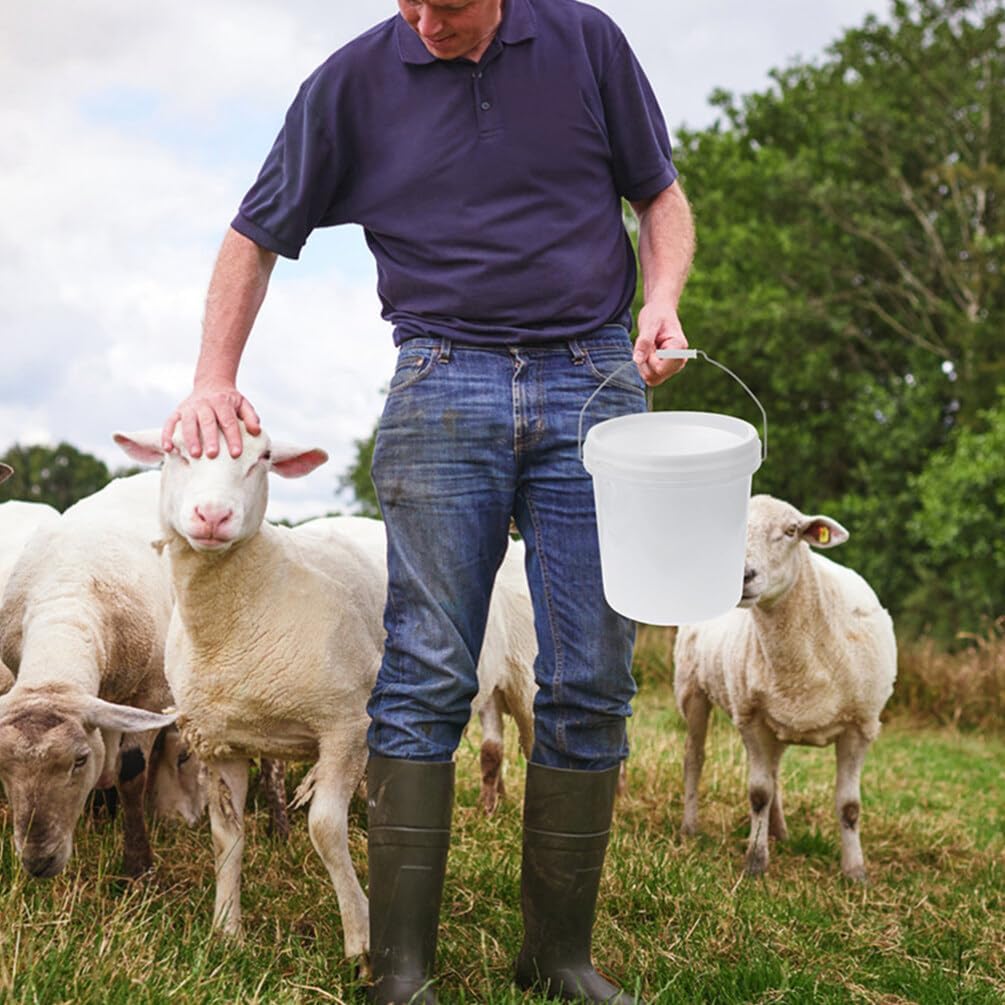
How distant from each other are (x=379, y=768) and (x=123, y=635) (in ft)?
7.02

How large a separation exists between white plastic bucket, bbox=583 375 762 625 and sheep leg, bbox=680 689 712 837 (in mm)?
3577

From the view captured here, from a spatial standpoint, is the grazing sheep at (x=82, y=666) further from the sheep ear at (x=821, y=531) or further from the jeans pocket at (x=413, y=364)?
the sheep ear at (x=821, y=531)

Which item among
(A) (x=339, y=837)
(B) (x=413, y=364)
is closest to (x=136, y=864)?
(A) (x=339, y=837)

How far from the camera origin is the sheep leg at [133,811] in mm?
4656

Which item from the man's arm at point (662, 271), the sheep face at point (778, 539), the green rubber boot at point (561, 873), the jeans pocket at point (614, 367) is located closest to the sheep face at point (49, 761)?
the green rubber boot at point (561, 873)

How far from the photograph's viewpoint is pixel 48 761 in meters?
4.05

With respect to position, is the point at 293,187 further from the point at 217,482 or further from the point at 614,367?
the point at 614,367

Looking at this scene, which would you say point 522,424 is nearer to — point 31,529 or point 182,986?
point 182,986

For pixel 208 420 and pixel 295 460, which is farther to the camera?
pixel 295 460

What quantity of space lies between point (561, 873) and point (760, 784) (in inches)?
114

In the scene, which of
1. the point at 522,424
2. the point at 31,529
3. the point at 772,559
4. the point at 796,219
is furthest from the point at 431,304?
the point at 796,219

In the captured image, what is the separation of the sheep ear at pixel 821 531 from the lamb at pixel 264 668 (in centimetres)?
248

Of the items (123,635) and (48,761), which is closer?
(48,761)

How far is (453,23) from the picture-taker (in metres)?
3.02
